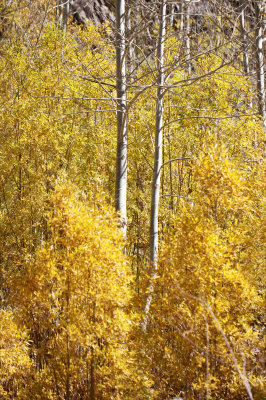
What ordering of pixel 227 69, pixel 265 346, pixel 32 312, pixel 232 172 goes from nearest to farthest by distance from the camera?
pixel 265 346 → pixel 232 172 → pixel 32 312 → pixel 227 69

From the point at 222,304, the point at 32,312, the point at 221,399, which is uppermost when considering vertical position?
the point at 222,304

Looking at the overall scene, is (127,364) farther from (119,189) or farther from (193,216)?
(119,189)

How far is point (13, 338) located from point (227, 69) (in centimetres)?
718

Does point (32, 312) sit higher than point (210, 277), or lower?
lower

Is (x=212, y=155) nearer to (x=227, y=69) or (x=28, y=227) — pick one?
(x=227, y=69)

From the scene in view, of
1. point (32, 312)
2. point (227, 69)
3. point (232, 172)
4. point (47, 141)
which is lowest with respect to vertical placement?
point (32, 312)

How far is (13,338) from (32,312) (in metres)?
0.56

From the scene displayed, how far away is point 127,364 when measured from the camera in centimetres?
546

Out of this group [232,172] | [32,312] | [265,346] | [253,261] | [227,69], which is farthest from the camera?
Result: [227,69]

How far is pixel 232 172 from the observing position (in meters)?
5.21

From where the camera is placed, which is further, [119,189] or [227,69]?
[227,69]

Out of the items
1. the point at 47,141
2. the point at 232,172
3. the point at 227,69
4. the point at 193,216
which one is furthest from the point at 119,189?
the point at 227,69

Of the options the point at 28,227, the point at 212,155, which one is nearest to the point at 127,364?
the point at 212,155

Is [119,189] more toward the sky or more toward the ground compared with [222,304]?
more toward the sky
